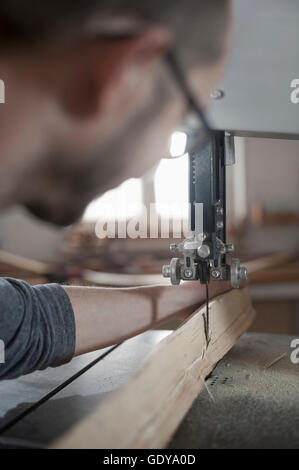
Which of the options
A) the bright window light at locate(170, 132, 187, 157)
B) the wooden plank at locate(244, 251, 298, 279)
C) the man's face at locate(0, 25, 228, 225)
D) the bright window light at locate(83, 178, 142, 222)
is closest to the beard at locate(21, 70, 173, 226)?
the man's face at locate(0, 25, 228, 225)

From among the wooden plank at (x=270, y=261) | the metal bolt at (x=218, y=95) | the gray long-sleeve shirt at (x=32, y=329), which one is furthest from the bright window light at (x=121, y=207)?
the metal bolt at (x=218, y=95)

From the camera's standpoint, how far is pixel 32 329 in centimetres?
86

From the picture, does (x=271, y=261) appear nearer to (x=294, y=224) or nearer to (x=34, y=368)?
(x=294, y=224)

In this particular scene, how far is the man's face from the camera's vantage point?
1.26 ft

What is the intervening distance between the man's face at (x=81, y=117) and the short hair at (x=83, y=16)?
0.02m

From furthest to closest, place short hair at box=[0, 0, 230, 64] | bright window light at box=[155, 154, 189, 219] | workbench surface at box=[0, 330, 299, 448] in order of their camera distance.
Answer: bright window light at box=[155, 154, 189, 219]
workbench surface at box=[0, 330, 299, 448]
short hair at box=[0, 0, 230, 64]

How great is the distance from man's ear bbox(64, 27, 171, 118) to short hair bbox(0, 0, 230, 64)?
0.02 meters

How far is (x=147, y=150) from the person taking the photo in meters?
0.48

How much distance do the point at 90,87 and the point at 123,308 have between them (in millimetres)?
757

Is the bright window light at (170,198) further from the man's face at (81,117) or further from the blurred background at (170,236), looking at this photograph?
the man's face at (81,117)

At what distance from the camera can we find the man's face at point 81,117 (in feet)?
1.26

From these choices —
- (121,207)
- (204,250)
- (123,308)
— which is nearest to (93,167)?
(204,250)

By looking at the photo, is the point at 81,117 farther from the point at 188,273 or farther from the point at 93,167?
the point at 188,273

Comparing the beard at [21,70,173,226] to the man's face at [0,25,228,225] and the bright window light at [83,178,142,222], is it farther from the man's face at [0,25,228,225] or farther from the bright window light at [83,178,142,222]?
the bright window light at [83,178,142,222]
